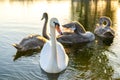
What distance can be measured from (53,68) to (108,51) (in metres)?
4.19

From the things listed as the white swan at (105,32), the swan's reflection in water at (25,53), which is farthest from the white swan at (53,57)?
the white swan at (105,32)

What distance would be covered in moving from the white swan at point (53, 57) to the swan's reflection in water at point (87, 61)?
212mm

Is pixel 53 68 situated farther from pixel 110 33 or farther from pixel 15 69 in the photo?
pixel 110 33

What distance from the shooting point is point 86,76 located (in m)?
10.7

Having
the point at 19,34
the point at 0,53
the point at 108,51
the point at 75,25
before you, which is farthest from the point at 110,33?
the point at 0,53

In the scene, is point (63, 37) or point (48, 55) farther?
point (63, 37)

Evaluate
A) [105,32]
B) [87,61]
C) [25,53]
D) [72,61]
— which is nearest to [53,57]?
[72,61]

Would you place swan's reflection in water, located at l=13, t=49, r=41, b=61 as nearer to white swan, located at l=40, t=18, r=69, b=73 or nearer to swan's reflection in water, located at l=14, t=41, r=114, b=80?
swan's reflection in water, located at l=14, t=41, r=114, b=80

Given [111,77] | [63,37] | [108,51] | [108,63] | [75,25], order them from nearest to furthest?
1. [111,77]
2. [108,63]
3. [108,51]
4. [63,37]
5. [75,25]

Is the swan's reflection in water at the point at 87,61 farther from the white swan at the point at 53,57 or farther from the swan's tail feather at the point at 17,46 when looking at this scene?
the swan's tail feather at the point at 17,46

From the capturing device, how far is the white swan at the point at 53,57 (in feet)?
36.2

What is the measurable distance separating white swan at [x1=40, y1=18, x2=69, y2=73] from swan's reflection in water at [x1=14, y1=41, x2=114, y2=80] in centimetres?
21

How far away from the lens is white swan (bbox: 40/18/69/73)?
435 inches

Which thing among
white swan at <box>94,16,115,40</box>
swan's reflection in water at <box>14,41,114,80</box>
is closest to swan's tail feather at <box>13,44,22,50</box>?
swan's reflection in water at <box>14,41,114,80</box>
